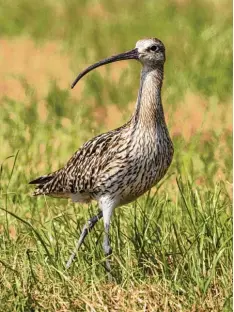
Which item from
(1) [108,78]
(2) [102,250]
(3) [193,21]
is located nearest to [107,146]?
(2) [102,250]

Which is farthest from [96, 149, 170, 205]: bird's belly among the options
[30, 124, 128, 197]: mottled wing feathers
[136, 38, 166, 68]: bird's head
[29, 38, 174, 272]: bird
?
[136, 38, 166, 68]: bird's head

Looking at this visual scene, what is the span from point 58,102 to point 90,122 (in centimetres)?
87

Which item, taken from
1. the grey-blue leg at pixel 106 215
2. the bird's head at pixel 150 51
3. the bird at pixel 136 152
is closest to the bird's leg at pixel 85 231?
the bird at pixel 136 152

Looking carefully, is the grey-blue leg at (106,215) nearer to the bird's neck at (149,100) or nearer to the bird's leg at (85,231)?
the bird's leg at (85,231)

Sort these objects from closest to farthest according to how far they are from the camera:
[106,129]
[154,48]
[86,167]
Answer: [154,48] < [86,167] < [106,129]

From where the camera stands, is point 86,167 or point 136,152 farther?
point 86,167

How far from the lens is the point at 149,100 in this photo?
25.3ft

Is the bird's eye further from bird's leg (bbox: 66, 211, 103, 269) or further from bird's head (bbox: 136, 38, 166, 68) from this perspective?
bird's leg (bbox: 66, 211, 103, 269)

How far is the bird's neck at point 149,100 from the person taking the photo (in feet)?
25.1

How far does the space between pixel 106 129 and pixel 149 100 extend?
480 centimetres

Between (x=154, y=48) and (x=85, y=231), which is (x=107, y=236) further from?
(x=154, y=48)

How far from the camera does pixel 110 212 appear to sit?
25.5 ft

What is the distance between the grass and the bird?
0.17 m

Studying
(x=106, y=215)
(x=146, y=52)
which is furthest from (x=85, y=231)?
(x=146, y=52)
